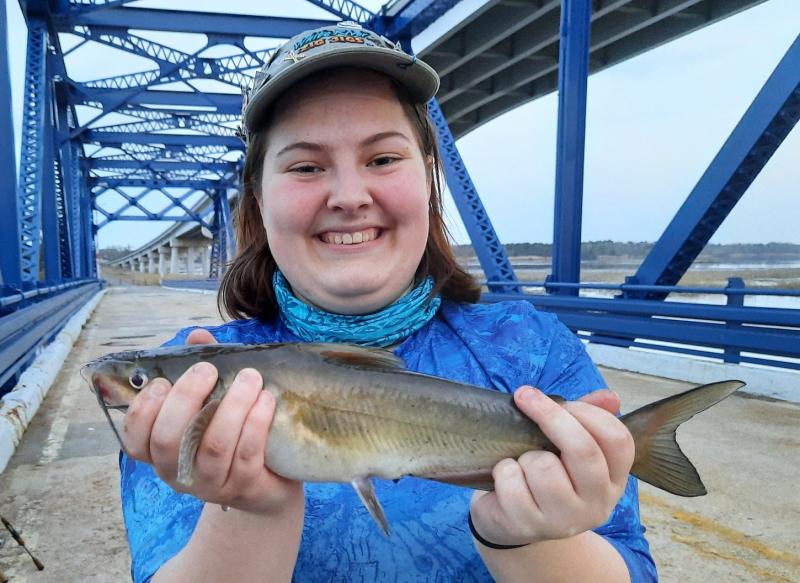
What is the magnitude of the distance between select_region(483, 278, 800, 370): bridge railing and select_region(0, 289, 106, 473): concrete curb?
6331 millimetres

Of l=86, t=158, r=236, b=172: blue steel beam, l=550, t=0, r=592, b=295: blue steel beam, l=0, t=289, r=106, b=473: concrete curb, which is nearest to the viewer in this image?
l=0, t=289, r=106, b=473: concrete curb

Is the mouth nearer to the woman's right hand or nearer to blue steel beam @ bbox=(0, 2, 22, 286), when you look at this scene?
the woman's right hand

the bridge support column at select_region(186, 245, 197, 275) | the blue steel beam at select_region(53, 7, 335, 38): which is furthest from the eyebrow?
the bridge support column at select_region(186, 245, 197, 275)

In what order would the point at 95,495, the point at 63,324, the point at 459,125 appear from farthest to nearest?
the point at 459,125 < the point at 63,324 < the point at 95,495

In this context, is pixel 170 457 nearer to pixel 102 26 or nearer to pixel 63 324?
pixel 63 324

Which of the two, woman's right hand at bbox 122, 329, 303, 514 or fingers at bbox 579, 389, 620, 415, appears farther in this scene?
fingers at bbox 579, 389, 620, 415

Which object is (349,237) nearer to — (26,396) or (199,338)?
(199,338)

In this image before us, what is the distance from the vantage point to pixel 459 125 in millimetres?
18406

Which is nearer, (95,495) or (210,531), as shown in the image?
(210,531)

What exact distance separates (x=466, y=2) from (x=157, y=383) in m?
11.0

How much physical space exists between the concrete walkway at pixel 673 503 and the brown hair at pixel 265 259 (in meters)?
1.62

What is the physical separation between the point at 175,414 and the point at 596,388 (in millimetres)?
1134

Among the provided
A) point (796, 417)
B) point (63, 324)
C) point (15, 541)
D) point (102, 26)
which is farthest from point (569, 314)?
point (102, 26)

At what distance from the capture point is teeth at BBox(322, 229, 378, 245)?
1876 mm
